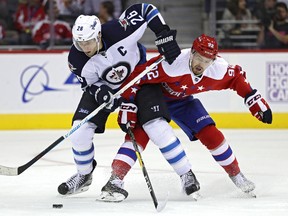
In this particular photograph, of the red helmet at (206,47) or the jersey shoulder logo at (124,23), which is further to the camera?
the jersey shoulder logo at (124,23)

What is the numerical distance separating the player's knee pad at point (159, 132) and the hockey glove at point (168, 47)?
33 cm

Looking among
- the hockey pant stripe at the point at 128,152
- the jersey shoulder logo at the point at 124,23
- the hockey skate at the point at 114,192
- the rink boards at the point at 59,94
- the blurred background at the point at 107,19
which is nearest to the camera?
the hockey skate at the point at 114,192

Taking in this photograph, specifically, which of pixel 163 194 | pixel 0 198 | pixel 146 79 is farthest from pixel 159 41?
pixel 0 198

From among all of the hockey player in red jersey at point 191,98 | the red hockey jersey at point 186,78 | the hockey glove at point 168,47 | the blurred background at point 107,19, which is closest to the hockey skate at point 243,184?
the hockey player in red jersey at point 191,98

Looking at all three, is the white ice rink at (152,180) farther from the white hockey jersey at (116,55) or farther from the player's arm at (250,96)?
the white hockey jersey at (116,55)

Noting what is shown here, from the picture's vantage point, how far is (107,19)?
834 centimetres

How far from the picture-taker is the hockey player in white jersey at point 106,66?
431cm

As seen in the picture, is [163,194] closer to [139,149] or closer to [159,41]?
[139,149]

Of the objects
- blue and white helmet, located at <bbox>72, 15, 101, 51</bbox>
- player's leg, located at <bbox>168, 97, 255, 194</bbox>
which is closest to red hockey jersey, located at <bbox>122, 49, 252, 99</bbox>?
player's leg, located at <bbox>168, 97, 255, 194</bbox>

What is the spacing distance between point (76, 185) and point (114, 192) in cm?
39

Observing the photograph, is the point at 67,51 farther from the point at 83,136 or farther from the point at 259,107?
the point at 259,107

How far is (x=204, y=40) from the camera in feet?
14.3

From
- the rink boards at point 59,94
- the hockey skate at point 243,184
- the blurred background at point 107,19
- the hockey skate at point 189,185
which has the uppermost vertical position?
the hockey skate at point 189,185

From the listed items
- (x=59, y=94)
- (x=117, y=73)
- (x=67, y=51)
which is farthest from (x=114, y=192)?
(x=67, y=51)
